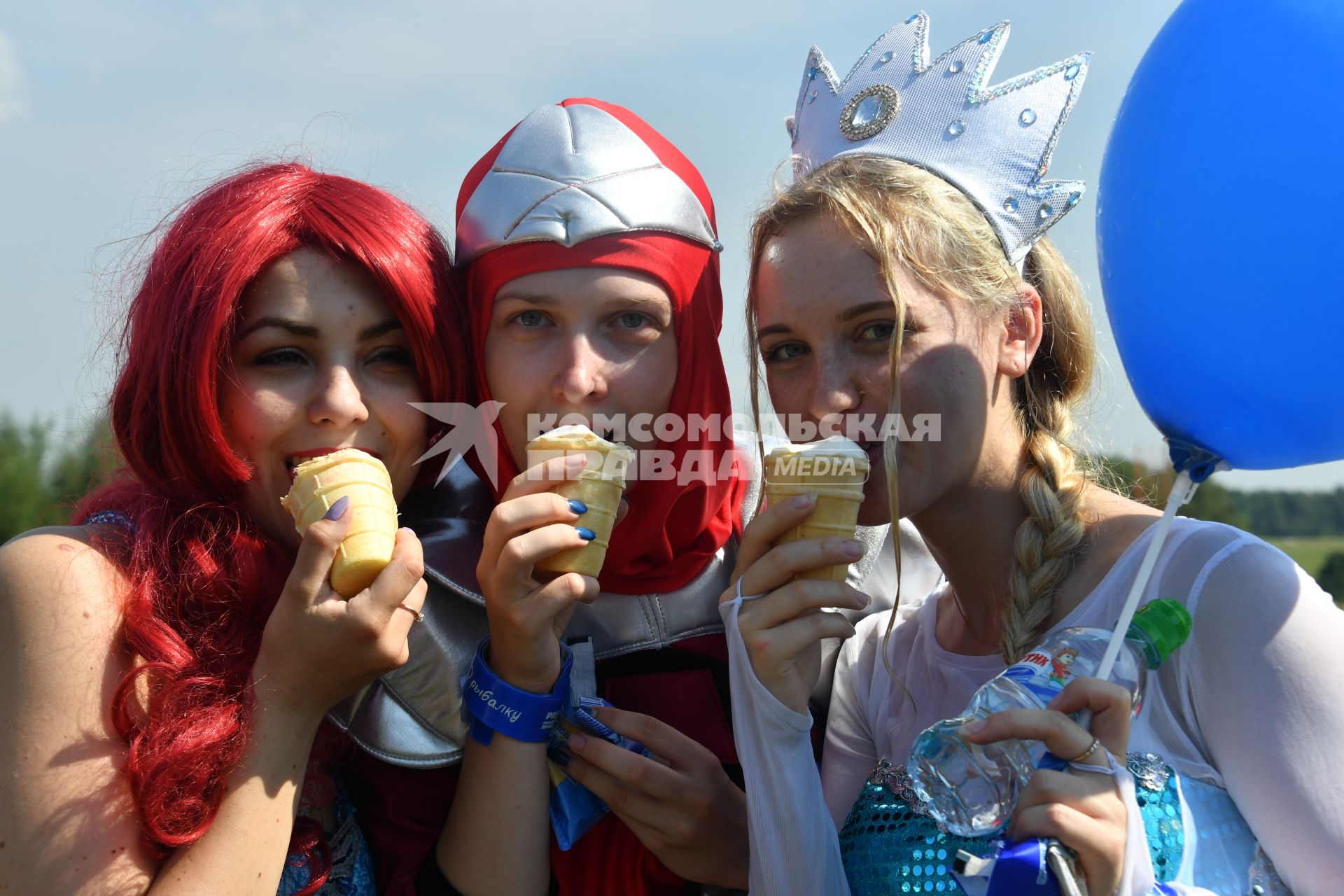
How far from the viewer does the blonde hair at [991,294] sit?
2863 mm

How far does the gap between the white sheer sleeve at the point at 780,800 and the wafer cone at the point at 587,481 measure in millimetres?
441

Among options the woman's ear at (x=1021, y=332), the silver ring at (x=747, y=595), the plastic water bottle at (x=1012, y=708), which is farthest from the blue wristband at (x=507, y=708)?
the woman's ear at (x=1021, y=332)

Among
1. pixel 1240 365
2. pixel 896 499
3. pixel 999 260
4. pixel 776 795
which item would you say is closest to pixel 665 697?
pixel 776 795

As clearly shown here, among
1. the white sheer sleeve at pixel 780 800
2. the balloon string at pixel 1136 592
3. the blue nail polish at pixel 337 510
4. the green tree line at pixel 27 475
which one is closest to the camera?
the balloon string at pixel 1136 592

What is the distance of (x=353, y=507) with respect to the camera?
2.58 m

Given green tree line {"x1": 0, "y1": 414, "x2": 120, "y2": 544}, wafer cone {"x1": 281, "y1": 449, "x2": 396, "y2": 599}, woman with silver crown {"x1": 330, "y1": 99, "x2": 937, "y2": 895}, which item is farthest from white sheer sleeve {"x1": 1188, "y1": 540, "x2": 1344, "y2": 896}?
green tree line {"x1": 0, "y1": 414, "x2": 120, "y2": 544}

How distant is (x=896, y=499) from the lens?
2.83m

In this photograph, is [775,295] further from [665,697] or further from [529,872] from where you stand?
[529,872]

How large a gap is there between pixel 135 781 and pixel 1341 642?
2890mm

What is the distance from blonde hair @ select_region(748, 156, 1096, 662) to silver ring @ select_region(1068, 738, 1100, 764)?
0.71 metres

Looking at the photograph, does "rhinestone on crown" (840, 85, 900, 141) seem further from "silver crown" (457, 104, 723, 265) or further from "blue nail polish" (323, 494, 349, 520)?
"blue nail polish" (323, 494, 349, 520)

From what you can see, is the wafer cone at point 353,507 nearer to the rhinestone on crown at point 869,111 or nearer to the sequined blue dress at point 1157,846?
the sequined blue dress at point 1157,846

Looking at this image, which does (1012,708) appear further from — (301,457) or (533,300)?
(301,457)

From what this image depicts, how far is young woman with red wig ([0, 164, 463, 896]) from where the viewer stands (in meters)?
2.43
